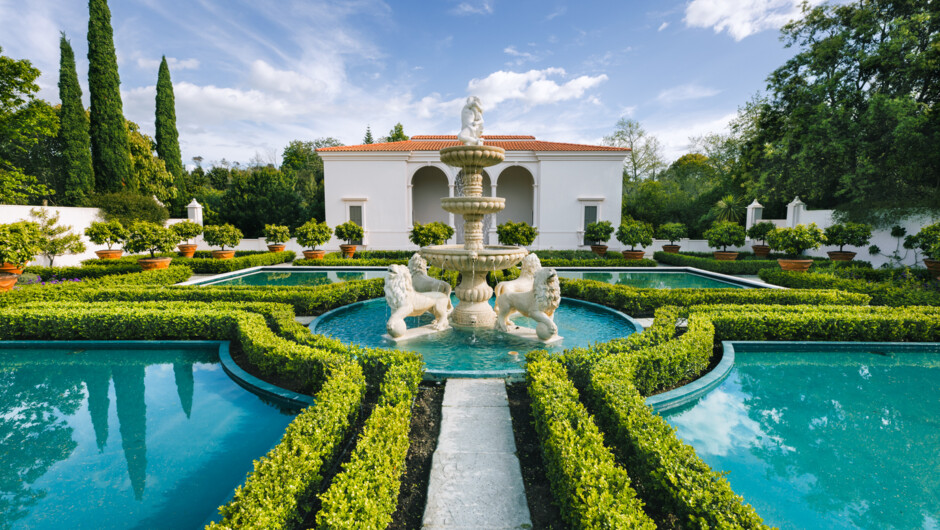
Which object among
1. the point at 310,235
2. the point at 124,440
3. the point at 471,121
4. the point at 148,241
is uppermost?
the point at 471,121

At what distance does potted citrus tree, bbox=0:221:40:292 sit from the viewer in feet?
30.7

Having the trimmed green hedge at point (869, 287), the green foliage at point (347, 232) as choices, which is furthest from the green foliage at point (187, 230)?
the trimmed green hedge at point (869, 287)

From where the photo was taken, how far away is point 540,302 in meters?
6.27

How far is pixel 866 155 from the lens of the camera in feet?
57.6

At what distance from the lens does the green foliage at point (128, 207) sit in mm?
20609

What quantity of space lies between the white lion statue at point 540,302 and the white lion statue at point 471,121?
3306mm

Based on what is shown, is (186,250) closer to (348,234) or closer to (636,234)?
(348,234)

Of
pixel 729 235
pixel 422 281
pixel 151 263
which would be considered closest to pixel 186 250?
pixel 151 263

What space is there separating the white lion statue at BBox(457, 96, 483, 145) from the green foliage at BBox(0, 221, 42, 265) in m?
11.1

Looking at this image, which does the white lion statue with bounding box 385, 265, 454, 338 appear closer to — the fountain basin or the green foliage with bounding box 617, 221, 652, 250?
the fountain basin

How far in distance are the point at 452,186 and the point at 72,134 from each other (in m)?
20.2

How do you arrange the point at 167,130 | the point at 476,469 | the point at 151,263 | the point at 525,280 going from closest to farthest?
1. the point at 476,469
2. the point at 525,280
3. the point at 151,263
4. the point at 167,130

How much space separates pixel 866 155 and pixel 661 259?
950cm

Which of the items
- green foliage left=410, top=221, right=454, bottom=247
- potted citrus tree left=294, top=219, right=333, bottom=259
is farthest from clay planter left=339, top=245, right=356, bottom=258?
green foliage left=410, top=221, right=454, bottom=247
